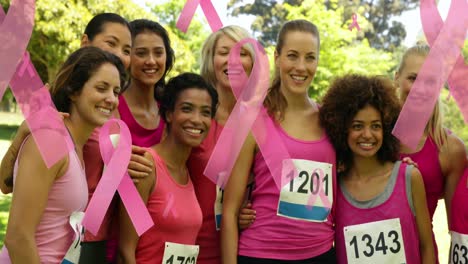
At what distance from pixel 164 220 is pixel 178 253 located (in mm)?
159

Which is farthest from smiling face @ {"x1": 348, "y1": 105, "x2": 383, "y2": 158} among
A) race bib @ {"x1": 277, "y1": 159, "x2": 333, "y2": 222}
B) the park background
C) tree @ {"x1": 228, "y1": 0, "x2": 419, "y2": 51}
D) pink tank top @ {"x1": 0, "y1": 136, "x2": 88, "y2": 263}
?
tree @ {"x1": 228, "y1": 0, "x2": 419, "y2": 51}

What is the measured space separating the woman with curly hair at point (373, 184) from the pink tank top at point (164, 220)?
0.73 metres

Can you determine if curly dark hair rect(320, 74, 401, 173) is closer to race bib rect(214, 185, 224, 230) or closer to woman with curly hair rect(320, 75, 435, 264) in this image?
woman with curly hair rect(320, 75, 435, 264)

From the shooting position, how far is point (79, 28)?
14.9m

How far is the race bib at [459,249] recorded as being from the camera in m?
2.50

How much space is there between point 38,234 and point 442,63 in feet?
5.20

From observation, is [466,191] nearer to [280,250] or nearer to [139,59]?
[280,250]

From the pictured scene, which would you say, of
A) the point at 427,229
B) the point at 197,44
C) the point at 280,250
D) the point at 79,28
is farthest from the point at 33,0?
the point at 197,44

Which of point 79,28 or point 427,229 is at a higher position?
point 79,28

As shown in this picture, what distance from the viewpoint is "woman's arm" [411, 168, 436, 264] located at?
263cm

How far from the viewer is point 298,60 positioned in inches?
106
